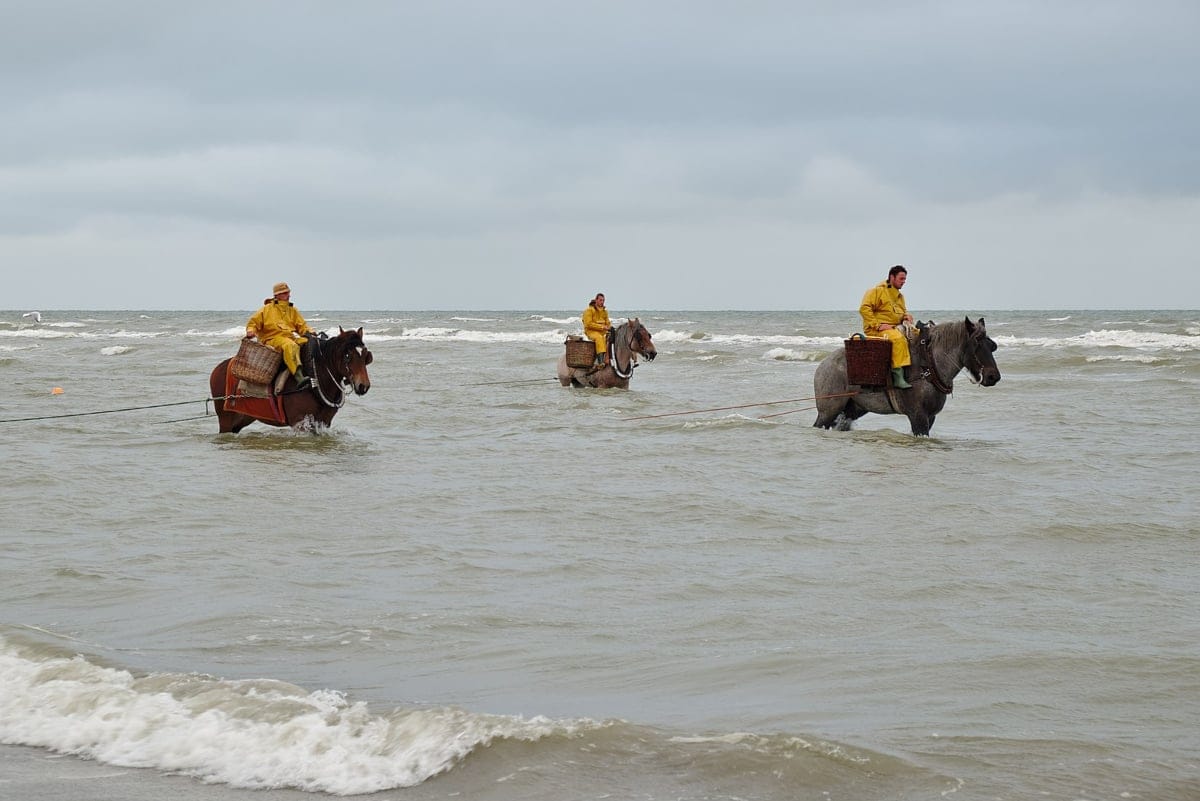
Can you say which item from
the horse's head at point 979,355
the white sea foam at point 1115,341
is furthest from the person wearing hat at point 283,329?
the white sea foam at point 1115,341

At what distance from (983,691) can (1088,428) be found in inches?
397

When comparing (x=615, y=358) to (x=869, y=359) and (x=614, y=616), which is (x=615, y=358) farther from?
(x=614, y=616)

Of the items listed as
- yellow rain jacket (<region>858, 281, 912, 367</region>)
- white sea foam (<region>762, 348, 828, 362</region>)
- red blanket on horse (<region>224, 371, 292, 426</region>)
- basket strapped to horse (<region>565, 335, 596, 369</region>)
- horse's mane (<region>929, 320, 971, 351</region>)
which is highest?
yellow rain jacket (<region>858, 281, 912, 367</region>)

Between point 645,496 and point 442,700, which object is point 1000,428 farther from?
point 442,700

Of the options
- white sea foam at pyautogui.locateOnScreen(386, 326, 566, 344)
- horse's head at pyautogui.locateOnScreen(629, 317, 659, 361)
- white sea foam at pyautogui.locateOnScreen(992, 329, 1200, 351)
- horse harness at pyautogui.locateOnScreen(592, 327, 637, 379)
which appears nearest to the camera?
horse's head at pyautogui.locateOnScreen(629, 317, 659, 361)

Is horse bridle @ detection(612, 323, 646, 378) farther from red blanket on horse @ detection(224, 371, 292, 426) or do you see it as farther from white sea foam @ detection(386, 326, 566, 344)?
white sea foam @ detection(386, 326, 566, 344)

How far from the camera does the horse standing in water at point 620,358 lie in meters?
19.7

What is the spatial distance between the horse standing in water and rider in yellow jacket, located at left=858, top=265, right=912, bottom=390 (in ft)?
23.9

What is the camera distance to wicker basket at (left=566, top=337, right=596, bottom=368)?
20094 mm

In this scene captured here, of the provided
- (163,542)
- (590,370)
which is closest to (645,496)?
(163,542)

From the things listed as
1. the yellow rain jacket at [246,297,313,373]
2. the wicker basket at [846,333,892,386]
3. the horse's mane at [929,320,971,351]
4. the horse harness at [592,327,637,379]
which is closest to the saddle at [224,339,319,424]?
the yellow rain jacket at [246,297,313,373]

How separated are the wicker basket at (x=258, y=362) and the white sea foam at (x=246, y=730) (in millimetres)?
7606

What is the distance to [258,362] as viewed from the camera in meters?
12.2

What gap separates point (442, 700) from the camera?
4551mm
